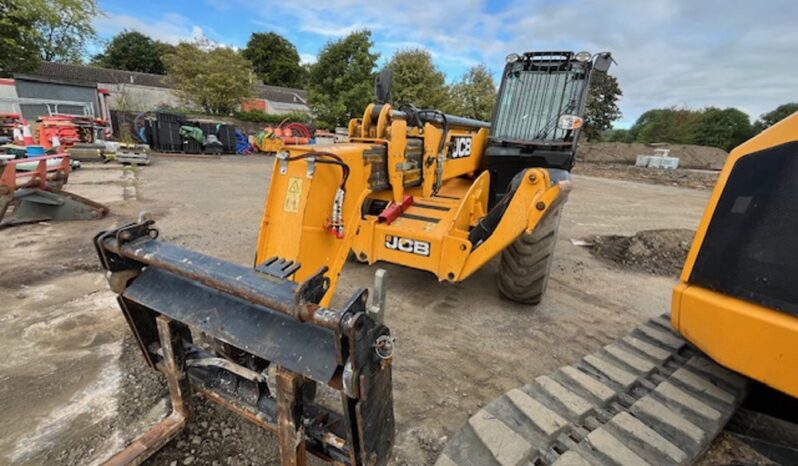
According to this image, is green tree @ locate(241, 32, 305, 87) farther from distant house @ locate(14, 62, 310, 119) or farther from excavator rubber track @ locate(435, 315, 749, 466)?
excavator rubber track @ locate(435, 315, 749, 466)

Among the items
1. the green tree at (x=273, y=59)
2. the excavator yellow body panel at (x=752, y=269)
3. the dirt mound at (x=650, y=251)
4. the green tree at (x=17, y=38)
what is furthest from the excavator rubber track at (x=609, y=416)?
the green tree at (x=273, y=59)

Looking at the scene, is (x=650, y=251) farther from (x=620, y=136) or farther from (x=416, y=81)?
(x=620, y=136)

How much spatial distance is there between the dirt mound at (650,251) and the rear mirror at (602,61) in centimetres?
285

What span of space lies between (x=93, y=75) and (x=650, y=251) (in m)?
42.7

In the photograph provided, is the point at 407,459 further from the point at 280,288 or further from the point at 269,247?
the point at 269,247

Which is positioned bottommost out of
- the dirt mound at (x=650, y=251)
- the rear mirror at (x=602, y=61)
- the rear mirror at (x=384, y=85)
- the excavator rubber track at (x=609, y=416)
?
the dirt mound at (x=650, y=251)

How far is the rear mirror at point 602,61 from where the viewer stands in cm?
404

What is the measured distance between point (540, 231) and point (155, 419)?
3140 mm

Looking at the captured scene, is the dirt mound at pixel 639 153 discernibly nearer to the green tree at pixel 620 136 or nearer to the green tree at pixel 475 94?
the green tree at pixel 475 94

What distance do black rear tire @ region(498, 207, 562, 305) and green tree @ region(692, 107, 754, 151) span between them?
51.1 m

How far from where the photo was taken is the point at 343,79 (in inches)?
894

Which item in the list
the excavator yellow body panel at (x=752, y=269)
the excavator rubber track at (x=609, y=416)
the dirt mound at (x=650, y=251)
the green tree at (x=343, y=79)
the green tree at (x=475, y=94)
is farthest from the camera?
the green tree at (x=475, y=94)

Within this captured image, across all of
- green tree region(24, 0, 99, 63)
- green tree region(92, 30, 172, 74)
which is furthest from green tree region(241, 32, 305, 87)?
green tree region(24, 0, 99, 63)

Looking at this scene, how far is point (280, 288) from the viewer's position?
144cm
